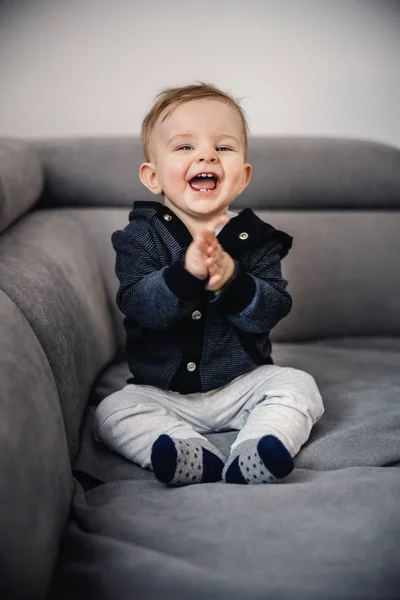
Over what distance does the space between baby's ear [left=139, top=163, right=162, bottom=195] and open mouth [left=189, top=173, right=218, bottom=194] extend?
9cm

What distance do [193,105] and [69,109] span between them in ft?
2.64

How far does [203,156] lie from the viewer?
114 cm

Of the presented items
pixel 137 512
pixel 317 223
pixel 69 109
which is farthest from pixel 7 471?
pixel 69 109

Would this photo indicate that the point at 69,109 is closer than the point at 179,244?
No

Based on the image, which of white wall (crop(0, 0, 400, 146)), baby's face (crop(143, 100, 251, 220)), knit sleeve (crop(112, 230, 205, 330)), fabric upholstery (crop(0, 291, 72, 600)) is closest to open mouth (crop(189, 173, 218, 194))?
baby's face (crop(143, 100, 251, 220))

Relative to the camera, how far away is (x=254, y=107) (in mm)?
1868

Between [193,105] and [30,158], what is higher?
[193,105]

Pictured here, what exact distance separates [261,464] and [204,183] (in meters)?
0.50

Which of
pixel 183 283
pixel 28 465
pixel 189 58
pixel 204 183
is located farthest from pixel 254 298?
pixel 189 58

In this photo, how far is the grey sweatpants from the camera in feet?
3.43

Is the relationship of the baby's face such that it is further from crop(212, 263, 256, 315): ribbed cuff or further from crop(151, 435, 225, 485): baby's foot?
crop(151, 435, 225, 485): baby's foot

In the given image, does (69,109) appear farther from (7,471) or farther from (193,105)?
(7,471)

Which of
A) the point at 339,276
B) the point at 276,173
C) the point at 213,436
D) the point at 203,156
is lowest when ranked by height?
the point at 213,436

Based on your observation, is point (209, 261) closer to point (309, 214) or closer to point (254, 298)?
point (254, 298)
